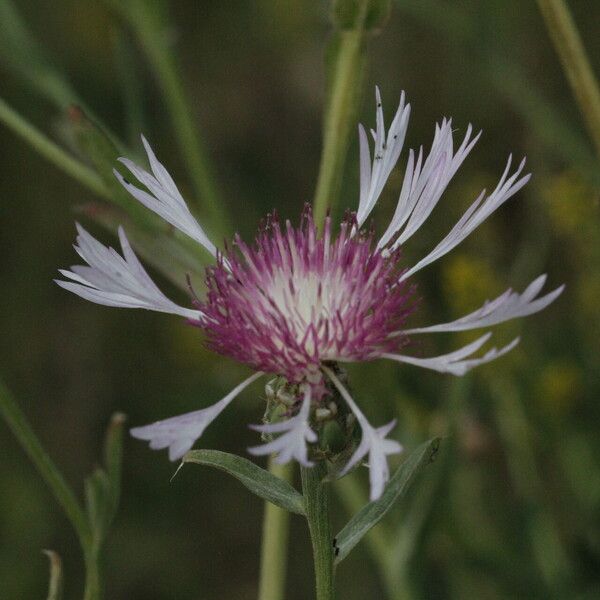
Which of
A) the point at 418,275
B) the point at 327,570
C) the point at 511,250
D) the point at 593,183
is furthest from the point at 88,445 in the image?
the point at 327,570

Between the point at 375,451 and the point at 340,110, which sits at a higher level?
the point at 340,110

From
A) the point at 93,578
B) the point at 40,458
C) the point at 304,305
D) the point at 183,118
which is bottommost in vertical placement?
the point at 93,578

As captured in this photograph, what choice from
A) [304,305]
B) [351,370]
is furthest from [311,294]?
[351,370]

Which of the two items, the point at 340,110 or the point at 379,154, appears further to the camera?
the point at 340,110

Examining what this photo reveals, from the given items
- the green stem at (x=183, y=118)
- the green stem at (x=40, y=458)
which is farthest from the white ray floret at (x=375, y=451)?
the green stem at (x=183, y=118)

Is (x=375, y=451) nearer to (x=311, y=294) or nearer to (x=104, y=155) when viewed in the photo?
(x=311, y=294)

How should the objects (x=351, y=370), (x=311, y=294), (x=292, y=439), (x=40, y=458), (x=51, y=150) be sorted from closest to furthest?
(x=292, y=439), (x=311, y=294), (x=40, y=458), (x=51, y=150), (x=351, y=370)

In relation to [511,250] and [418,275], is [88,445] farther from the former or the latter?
[511,250]
